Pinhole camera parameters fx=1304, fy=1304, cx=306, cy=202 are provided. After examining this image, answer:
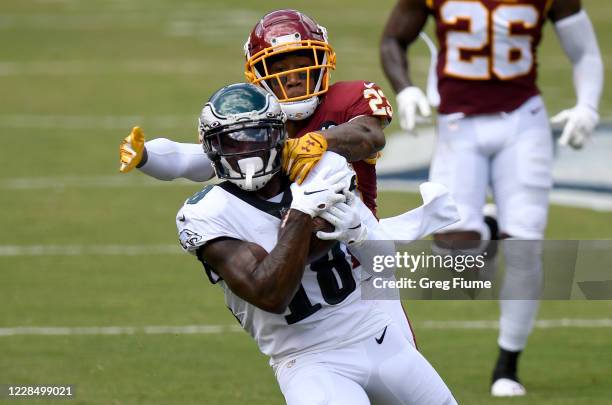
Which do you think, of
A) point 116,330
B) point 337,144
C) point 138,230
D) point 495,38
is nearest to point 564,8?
point 495,38

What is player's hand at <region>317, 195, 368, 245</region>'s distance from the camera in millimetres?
4098

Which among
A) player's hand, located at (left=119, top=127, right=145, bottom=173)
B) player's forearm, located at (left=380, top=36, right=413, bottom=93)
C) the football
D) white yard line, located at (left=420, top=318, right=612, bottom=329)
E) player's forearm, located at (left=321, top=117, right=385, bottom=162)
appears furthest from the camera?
white yard line, located at (left=420, top=318, right=612, bottom=329)

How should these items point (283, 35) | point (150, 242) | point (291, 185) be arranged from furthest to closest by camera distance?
point (150, 242)
point (283, 35)
point (291, 185)

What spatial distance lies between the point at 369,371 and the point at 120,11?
Result: 1752 cm

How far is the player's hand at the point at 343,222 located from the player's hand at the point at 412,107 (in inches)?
93.9

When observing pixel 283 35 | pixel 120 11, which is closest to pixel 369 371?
pixel 283 35

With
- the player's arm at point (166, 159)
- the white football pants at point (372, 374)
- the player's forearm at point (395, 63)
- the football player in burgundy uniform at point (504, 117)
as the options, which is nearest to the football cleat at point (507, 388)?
the football player in burgundy uniform at point (504, 117)

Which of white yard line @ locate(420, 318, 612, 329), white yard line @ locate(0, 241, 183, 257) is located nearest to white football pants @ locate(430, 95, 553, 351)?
white yard line @ locate(420, 318, 612, 329)

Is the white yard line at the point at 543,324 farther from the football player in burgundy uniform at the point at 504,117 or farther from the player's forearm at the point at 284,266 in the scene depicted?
the player's forearm at the point at 284,266

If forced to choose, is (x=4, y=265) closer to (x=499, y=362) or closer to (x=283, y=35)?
(x=499, y=362)

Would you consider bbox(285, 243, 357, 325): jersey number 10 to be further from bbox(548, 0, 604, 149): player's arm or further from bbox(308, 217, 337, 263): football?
bbox(548, 0, 604, 149): player's arm

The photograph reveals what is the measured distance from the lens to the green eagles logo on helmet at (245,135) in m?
4.15

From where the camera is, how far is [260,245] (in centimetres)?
423

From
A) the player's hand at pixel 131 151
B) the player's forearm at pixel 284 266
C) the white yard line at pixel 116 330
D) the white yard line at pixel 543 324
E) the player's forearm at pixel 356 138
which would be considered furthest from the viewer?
the white yard line at pixel 543 324
